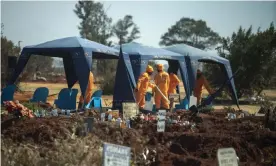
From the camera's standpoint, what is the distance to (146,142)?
5.84 metres

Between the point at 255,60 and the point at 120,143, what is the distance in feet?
54.2

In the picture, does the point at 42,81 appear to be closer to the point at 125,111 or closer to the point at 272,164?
the point at 125,111

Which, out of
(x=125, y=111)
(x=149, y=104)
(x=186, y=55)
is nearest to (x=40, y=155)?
(x=125, y=111)

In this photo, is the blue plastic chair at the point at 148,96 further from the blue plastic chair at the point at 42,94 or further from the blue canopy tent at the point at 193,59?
the blue plastic chair at the point at 42,94

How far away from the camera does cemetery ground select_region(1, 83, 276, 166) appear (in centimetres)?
460

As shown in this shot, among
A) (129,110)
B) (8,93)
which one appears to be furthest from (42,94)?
(129,110)

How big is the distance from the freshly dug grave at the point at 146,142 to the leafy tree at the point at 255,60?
14.2m

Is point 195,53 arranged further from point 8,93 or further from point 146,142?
point 146,142

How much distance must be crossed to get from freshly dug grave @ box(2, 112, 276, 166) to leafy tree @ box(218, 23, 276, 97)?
14.2 meters

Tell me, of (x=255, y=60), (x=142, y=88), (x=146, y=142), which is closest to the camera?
(x=146, y=142)

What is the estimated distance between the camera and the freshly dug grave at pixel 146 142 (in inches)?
193

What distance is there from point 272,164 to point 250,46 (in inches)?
626

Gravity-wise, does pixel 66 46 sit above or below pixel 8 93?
above

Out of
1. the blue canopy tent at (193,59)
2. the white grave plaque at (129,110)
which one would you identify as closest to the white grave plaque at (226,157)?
→ the white grave plaque at (129,110)
